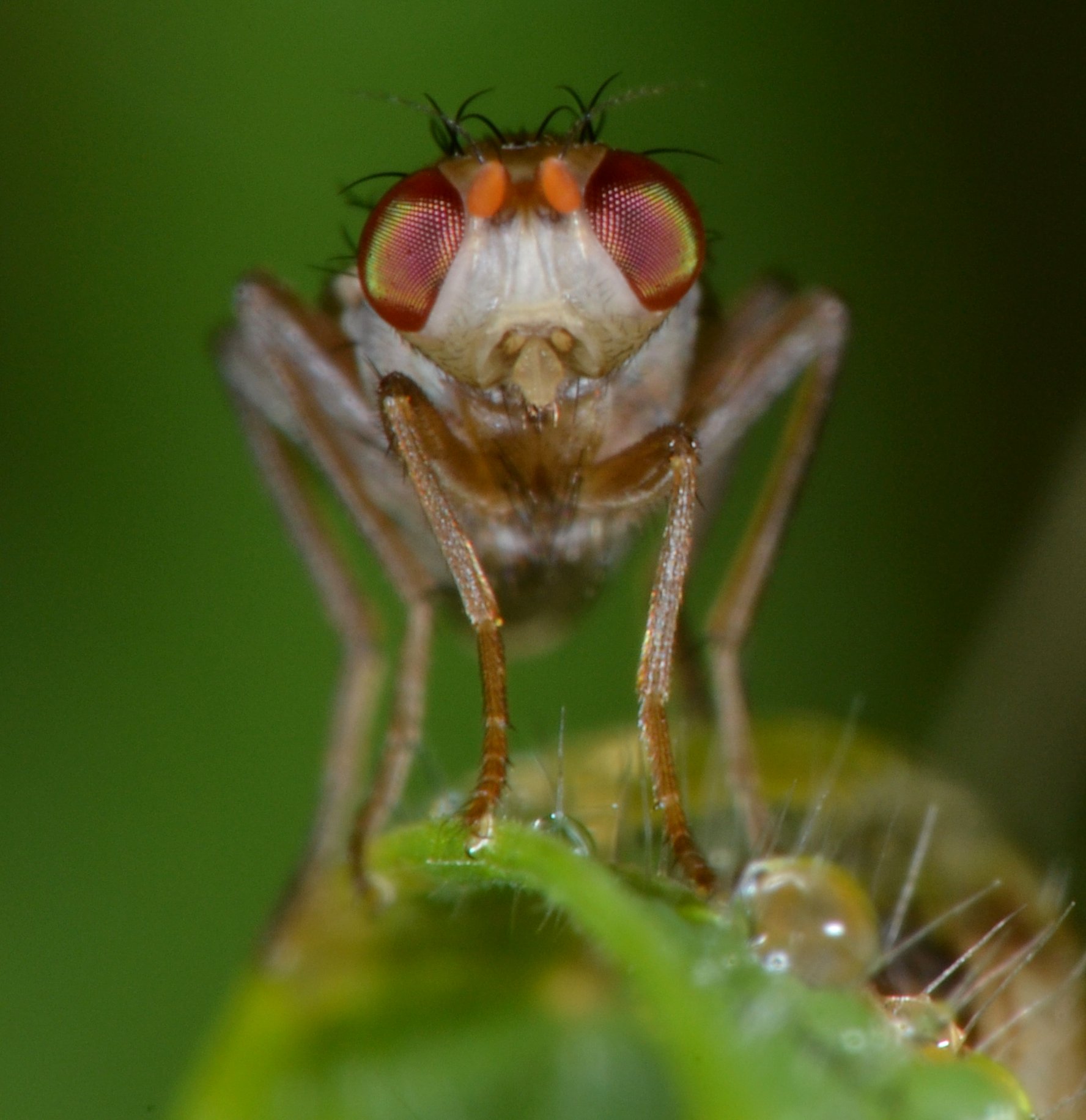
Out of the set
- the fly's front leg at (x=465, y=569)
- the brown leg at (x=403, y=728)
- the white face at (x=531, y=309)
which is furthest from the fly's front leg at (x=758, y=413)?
the fly's front leg at (x=465, y=569)

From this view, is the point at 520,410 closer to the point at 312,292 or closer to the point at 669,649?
the point at 669,649

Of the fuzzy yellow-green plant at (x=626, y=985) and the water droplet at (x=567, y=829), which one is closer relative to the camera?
the fuzzy yellow-green plant at (x=626, y=985)

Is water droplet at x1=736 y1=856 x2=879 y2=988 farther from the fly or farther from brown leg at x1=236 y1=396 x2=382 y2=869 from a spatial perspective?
brown leg at x1=236 y1=396 x2=382 y2=869

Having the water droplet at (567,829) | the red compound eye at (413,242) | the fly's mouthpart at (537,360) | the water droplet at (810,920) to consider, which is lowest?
the water droplet at (567,829)

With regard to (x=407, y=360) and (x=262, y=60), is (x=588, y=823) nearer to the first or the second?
(x=407, y=360)

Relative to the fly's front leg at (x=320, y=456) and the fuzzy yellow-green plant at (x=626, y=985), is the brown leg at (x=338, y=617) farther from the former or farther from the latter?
the fuzzy yellow-green plant at (x=626, y=985)

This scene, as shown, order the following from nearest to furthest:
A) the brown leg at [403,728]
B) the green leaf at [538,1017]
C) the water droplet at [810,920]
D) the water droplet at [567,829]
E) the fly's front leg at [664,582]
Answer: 1. the green leaf at [538,1017]
2. the water droplet at [810,920]
3. the water droplet at [567,829]
4. the fly's front leg at [664,582]
5. the brown leg at [403,728]

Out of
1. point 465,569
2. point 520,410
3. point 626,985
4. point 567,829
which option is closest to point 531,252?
point 520,410
